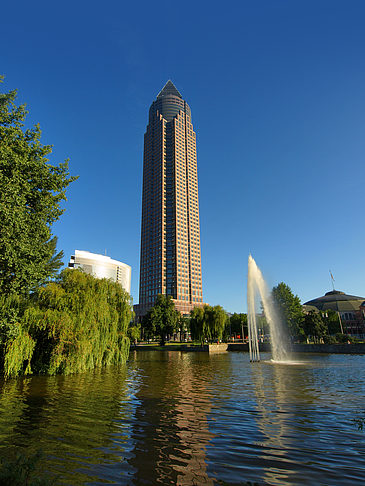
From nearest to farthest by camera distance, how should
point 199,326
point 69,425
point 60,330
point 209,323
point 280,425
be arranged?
point 280,425, point 69,425, point 60,330, point 209,323, point 199,326

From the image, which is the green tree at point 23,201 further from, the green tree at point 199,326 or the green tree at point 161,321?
the green tree at point 161,321

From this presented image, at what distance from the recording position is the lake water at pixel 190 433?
19.5 ft

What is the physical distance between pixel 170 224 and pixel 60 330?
154 meters

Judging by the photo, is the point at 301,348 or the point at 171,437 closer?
the point at 171,437

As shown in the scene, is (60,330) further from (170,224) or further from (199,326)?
(170,224)

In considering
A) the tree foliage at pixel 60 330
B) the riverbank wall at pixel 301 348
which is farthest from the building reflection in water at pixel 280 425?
the riverbank wall at pixel 301 348

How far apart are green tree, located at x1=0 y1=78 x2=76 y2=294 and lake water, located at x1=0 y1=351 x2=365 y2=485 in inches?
269

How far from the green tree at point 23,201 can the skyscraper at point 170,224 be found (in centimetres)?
13680

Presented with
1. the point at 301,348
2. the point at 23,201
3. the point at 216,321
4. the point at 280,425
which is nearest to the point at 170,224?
the point at 216,321

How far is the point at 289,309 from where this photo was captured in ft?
206

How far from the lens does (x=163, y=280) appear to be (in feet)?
534

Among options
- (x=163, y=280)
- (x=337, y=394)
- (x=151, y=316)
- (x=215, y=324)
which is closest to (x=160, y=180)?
(x=163, y=280)

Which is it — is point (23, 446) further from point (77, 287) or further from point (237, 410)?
point (77, 287)

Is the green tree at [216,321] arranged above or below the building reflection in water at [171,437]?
above
